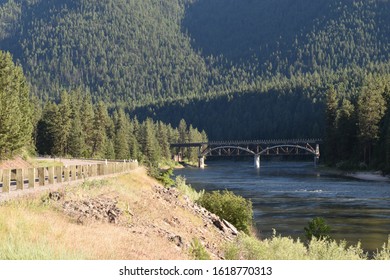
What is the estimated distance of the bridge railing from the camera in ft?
87.1

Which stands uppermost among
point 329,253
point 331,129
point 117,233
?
point 331,129

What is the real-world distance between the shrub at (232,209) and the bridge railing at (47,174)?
812 centimetres

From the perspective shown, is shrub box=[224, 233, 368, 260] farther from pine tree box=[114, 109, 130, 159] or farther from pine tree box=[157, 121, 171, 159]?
pine tree box=[157, 121, 171, 159]

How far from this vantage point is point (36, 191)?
26.7 metres

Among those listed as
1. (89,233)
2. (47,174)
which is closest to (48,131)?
(47,174)

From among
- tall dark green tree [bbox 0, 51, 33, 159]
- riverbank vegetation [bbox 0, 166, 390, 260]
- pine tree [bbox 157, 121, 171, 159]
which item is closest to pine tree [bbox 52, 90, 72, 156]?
tall dark green tree [bbox 0, 51, 33, 159]

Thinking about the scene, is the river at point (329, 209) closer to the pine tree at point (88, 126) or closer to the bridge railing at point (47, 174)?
the bridge railing at point (47, 174)

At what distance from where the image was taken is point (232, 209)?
41594 millimetres

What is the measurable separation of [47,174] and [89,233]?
17138 mm

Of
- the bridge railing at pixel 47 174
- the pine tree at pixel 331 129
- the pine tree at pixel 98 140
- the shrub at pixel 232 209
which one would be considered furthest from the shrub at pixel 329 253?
the pine tree at pixel 331 129

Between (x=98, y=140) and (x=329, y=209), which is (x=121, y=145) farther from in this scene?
(x=329, y=209)

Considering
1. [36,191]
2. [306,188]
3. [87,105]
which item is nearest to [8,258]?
[36,191]
